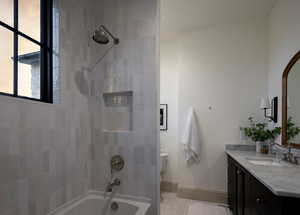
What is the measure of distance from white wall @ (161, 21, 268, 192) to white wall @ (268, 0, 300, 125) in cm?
20

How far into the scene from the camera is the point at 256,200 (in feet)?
4.74

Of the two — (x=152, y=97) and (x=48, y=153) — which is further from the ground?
(x=152, y=97)

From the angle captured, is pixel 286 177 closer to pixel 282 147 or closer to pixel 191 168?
pixel 282 147

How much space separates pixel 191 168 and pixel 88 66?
233 centimetres

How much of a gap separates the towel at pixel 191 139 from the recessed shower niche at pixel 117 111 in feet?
4.68

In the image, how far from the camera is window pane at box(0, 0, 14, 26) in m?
1.14

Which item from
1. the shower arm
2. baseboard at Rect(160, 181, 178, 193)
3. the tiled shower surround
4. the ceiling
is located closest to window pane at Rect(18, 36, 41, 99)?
the tiled shower surround

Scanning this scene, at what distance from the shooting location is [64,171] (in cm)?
151

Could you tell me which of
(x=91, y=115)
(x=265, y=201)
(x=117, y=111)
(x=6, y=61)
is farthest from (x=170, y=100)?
(x=6, y=61)

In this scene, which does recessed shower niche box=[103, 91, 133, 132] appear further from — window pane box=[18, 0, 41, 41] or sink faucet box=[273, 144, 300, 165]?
sink faucet box=[273, 144, 300, 165]

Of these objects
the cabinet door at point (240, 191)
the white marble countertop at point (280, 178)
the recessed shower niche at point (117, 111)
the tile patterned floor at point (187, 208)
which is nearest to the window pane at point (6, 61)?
the recessed shower niche at point (117, 111)

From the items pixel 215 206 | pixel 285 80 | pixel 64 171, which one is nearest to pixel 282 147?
pixel 285 80

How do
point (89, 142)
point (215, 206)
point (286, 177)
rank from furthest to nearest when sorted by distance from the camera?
point (215, 206), point (89, 142), point (286, 177)

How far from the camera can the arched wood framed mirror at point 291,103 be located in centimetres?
187
